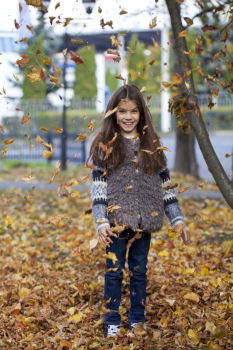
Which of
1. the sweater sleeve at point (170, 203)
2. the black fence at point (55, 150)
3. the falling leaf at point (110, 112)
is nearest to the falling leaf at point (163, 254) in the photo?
the sweater sleeve at point (170, 203)

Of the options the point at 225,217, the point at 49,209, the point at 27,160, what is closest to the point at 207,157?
the point at 225,217

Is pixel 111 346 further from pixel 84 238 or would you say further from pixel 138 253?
pixel 84 238

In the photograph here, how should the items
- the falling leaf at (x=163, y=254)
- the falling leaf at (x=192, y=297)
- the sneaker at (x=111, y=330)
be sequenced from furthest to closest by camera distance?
1. the falling leaf at (x=163, y=254)
2. the falling leaf at (x=192, y=297)
3. the sneaker at (x=111, y=330)

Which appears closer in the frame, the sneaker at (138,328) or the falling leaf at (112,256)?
the falling leaf at (112,256)

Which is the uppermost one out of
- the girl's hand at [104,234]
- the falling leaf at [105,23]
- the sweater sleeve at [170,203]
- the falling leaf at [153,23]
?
the falling leaf at [153,23]

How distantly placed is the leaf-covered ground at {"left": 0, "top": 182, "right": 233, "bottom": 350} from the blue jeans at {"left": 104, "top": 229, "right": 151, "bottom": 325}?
10cm

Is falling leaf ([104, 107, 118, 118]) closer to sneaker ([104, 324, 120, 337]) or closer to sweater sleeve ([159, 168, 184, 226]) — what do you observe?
sweater sleeve ([159, 168, 184, 226])

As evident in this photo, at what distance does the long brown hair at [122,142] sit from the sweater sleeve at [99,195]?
2.6 inches

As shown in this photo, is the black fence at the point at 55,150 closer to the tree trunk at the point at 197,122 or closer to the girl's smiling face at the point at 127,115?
the tree trunk at the point at 197,122

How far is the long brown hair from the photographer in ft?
12.5

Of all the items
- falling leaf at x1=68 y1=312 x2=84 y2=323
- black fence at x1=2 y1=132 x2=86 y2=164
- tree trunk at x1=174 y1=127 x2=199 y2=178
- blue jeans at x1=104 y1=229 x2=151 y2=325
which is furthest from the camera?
black fence at x1=2 y1=132 x2=86 y2=164

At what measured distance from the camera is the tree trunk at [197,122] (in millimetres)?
4438

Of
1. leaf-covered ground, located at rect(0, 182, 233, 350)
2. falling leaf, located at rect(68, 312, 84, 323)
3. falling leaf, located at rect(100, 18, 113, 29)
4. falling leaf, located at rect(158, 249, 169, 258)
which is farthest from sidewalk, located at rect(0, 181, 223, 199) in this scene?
falling leaf, located at rect(100, 18, 113, 29)

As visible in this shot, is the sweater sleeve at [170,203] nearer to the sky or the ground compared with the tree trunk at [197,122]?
nearer to the ground
